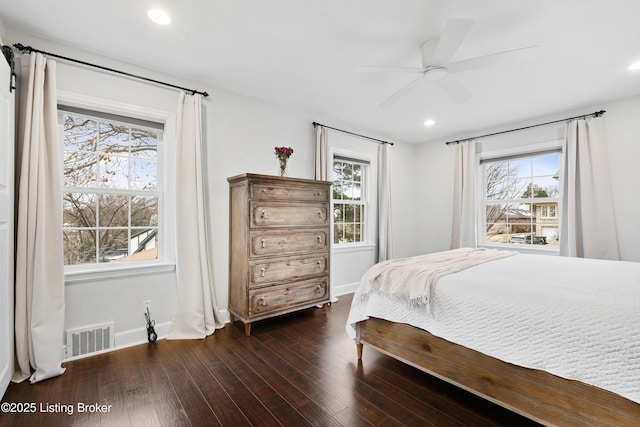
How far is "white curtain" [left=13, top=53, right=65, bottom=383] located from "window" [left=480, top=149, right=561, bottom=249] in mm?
5084

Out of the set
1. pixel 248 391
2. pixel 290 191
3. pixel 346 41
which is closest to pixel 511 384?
pixel 248 391

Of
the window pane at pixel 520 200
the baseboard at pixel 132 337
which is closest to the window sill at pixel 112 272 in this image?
the baseboard at pixel 132 337

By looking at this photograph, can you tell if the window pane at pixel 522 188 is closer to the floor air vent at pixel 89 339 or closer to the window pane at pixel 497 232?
the window pane at pixel 497 232

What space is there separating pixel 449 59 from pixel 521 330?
182 cm

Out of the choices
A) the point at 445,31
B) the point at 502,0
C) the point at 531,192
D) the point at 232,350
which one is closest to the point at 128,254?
the point at 232,350

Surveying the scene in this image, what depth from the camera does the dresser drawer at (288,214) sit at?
283cm

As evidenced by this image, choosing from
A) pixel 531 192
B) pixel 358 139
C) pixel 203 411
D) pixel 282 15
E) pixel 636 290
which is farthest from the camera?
pixel 358 139

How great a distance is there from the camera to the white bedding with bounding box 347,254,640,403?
1.27 metres

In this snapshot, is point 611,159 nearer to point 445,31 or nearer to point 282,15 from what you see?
point 445,31

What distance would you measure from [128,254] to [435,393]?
275cm

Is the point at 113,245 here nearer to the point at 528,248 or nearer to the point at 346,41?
the point at 346,41

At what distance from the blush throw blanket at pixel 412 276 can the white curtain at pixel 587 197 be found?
187cm

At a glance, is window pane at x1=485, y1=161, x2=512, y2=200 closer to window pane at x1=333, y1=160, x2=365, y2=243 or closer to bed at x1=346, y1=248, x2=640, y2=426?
window pane at x1=333, y1=160, x2=365, y2=243

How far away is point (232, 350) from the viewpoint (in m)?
2.48
